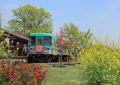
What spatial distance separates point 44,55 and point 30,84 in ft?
55.9

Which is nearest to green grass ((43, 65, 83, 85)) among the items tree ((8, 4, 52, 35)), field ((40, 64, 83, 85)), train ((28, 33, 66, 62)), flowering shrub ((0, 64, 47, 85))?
field ((40, 64, 83, 85))

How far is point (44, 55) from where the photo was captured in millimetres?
23000

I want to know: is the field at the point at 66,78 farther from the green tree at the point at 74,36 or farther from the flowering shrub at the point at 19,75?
the green tree at the point at 74,36

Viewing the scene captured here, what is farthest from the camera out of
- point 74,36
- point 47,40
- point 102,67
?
point 47,40

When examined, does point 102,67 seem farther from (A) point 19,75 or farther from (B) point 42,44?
(B) point 42,44

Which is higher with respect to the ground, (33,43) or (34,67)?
(33,43)

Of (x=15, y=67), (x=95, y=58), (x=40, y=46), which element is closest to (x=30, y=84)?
(x=15, y=67)

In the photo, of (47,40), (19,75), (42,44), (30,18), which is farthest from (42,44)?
(30,18)

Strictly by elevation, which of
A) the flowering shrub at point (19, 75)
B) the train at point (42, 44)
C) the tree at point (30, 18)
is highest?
the tree at point (30, 18)

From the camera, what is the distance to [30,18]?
1896 inches

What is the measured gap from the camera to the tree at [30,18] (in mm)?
47688

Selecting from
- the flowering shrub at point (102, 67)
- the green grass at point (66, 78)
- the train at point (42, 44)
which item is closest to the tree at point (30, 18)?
the train at point (42, 44)

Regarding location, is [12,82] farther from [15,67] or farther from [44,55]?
[44,55]

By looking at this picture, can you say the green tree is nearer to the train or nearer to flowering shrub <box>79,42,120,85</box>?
the train
